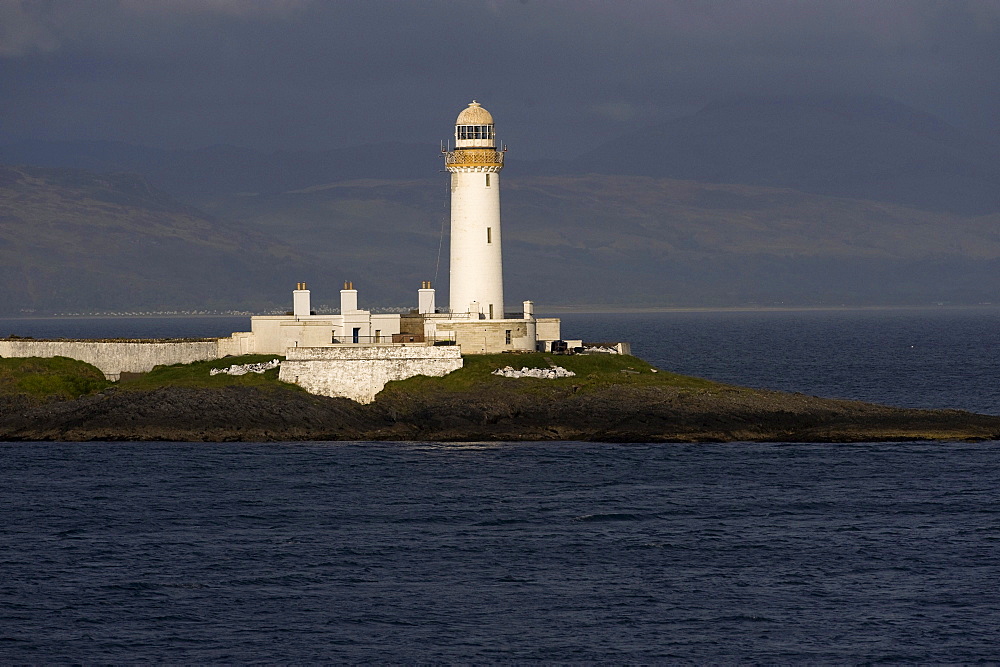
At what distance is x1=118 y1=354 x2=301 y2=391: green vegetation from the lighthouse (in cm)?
999

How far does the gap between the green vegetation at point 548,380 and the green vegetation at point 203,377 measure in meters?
5.62

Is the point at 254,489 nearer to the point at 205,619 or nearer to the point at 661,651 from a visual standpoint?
the point at 205,619

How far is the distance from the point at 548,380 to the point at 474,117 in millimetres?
14925

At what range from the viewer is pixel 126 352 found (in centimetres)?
7256

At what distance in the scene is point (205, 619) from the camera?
36094 mm

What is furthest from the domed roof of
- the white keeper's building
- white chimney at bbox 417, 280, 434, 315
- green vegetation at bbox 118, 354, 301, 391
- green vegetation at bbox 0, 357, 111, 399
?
green vegetation at bbox 0, 357, 111, 399

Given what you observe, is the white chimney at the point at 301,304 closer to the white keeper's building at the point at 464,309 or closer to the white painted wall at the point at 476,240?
the white keeper's building at the point at 464,309

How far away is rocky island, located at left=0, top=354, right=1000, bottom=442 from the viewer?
62250 mm

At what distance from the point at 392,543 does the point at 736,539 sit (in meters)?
9.87

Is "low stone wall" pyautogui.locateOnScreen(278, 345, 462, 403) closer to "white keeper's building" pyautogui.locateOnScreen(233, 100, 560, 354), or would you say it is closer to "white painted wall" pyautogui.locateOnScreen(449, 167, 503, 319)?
"white keeper's building" pyautogui.locateOnScreen(233, 100, 560, 354)

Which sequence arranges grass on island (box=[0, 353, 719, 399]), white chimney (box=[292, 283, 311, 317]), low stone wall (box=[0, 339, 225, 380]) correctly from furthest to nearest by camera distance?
white chimney (box=[292, 283, 311, 317]), low stone wall (box=[0, 339, 225, 380]), grass on island (box=[0, 353, 719, 399])

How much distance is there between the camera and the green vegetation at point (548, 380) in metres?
65.3

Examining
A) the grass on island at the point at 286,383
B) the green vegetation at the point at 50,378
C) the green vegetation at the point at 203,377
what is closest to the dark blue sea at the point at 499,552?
the green vegetation at the point at 203,377

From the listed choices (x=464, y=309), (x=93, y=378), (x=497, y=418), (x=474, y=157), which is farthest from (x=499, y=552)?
(x=93, y=378)
